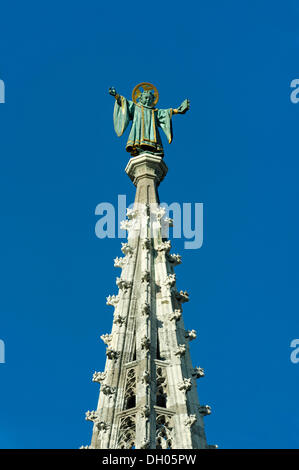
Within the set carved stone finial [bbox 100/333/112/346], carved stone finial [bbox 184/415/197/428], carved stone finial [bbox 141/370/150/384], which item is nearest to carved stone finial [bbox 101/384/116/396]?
carved stone finial [bbox 141/370/150/384]

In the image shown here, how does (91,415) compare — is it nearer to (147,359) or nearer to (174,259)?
(147,359)

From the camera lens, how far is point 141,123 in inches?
1778

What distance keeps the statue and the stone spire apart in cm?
384

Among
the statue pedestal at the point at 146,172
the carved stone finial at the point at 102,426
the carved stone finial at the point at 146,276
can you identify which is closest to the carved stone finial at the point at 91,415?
the carved stone finial at the point at 102,426

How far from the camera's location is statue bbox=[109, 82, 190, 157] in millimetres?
44406

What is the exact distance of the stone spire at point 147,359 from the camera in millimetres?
30656

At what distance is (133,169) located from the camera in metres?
44.1

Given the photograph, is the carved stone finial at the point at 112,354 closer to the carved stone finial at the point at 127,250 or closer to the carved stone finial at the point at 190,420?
the carved stone finial at the point at 190,420
